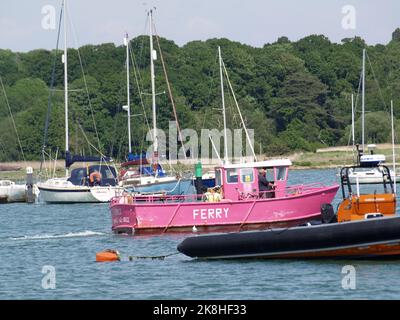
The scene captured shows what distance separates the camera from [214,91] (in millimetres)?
119812

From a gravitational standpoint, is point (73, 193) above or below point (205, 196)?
below

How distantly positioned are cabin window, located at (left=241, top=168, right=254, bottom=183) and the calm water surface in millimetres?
2849

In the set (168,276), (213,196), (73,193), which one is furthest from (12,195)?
(168,276)

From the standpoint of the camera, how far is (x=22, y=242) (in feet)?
129

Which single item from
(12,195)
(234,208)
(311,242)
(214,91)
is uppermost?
(214,91)

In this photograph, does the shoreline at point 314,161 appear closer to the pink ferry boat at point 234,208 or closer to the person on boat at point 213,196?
the pink ferry boat at point 234,208

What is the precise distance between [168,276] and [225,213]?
25.0ft

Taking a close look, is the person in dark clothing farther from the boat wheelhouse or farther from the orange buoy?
the boat wheelhouse

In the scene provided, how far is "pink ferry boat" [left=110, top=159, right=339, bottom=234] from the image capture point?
122 feet

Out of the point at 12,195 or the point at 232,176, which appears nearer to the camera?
the point at 232,176

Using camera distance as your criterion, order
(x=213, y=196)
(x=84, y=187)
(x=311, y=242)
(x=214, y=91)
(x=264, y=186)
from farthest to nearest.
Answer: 1. (x=214, y=91)
2. (x=84, y=187)
3. (x=264, y=186)
4. (x=213, y=196)
5. (x=311, y=242)

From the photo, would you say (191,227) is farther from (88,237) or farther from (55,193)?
(55,193)

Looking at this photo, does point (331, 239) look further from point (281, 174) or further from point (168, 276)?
point (281, 174)

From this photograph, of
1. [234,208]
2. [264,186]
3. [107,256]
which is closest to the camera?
[107,256]
